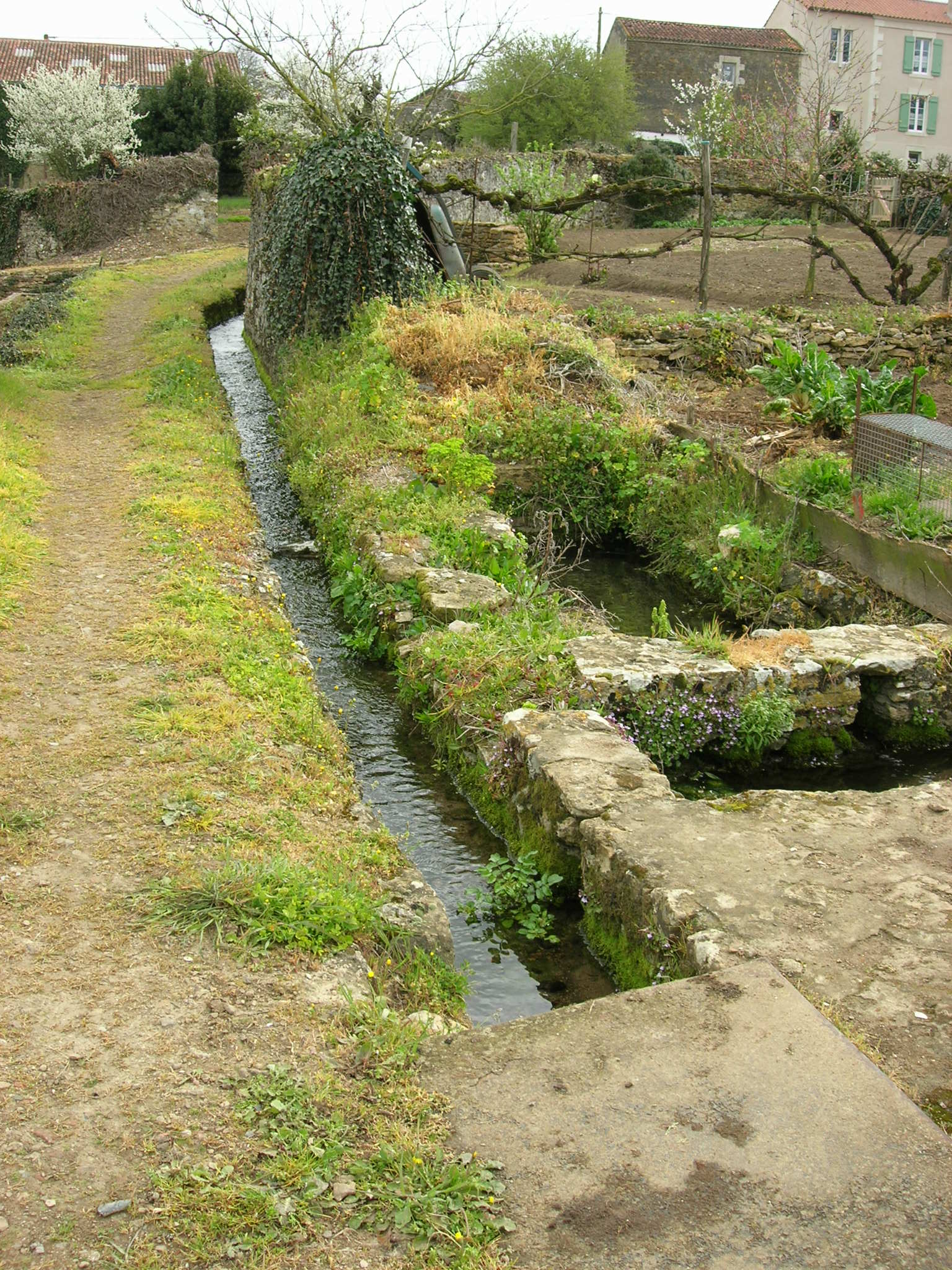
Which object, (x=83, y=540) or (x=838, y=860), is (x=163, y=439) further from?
(x=838, y=860)

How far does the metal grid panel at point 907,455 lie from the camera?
8141 mm

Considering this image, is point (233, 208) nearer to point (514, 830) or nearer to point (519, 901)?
point (514, 830)

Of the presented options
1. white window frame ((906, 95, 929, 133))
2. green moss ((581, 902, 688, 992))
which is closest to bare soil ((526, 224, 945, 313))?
green moss ((581, 902, 688, 992))

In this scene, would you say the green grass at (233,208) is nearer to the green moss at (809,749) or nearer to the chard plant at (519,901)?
the green moss at (809,749)

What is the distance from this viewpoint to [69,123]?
30766 millimetres

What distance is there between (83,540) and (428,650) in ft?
10.9

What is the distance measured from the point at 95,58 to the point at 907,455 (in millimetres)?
45891

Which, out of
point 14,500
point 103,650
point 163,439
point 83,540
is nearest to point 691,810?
point 103,650

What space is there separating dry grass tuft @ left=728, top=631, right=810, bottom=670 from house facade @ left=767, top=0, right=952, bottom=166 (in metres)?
43.4

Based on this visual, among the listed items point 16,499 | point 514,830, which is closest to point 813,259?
point 16,499

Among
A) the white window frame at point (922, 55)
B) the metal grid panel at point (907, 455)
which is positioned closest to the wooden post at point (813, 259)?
the metal grid panel at point (907, 455)

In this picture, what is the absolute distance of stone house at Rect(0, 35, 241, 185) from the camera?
42.2m

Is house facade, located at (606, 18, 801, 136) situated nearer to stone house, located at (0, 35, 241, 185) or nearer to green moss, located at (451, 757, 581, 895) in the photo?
stone house, located at (0, 35, 241, 185)

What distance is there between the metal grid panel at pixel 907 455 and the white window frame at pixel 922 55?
43855mm
